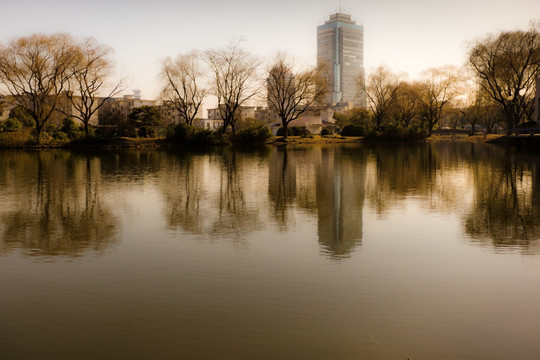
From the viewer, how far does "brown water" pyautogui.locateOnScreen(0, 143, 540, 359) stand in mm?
5266

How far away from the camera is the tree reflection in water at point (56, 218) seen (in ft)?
32.2

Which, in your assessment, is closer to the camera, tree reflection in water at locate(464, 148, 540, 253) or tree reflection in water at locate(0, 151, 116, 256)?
tree reflection in water at locate(0, 151, 116, 256)

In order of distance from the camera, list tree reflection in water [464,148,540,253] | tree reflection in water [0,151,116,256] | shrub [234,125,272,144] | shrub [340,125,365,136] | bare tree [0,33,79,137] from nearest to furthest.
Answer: tree reflection in water [0,151,116,256], tree reflection in water [464,148,540,253], bare tree [0,33,79,137], shrub [234,125,272,144], shrub [340,125,365,136]

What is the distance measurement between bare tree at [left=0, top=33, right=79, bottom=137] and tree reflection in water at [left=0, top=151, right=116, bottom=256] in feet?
121

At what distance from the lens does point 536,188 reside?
1844 cm

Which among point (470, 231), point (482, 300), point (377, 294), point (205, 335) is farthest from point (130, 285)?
point (470, 231)

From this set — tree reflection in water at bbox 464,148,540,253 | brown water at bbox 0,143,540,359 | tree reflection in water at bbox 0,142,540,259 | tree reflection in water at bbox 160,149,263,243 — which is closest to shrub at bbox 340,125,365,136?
tree reflection in water at bbox 0,142,540,259

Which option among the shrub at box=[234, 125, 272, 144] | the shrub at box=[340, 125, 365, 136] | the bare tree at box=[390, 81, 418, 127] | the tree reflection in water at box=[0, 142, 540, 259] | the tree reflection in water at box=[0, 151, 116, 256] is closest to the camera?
the tree reflection in water at box=[0, 151, 116, 256]

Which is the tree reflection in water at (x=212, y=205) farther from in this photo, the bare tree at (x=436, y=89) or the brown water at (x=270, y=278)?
the bare tree at (x=436, y=89)

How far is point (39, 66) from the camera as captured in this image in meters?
53.8

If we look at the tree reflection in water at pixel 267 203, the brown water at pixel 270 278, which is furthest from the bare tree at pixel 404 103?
the brown water at pixel 270 278

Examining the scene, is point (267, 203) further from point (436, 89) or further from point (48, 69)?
point (436, 89)

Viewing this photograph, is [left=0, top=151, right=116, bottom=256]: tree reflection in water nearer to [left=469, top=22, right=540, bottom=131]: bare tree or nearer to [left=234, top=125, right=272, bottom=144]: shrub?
[left=234, top=125, right=272, bottom=144]: shrub

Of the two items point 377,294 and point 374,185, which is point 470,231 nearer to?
point 377,294
